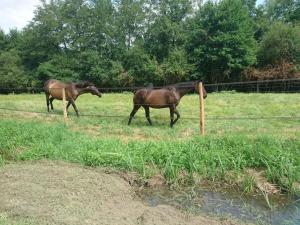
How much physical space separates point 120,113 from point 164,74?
2149 centimetres

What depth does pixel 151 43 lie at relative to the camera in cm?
4125

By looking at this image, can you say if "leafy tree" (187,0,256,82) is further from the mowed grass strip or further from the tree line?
the mowed grass strip

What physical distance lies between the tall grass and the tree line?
2503 cm

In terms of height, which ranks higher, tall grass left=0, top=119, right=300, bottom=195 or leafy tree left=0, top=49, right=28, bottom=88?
leafy tree left=0, top=49, right=28, bottom=88

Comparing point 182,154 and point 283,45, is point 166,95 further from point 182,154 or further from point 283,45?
point 283,45

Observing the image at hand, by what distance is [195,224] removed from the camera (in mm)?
5465

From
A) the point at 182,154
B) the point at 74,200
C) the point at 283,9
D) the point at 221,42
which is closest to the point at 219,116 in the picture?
the point at 182,154

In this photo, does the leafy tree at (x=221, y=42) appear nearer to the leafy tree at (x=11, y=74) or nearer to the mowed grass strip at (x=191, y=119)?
the mowed grass strip at (x=191, y=119)

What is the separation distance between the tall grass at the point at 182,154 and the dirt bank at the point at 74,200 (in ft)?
2.21

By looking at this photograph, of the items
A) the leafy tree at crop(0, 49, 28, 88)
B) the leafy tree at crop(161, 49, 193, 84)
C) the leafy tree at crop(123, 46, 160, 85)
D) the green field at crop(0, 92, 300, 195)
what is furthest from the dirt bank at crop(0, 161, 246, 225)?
the leafy tree at crop(0, 49, 28, 88)

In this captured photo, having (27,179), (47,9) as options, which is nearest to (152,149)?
(27,179)

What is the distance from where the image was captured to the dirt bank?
5452 mm

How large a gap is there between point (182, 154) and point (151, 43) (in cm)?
3410

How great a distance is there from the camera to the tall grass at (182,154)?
25.2 ft
